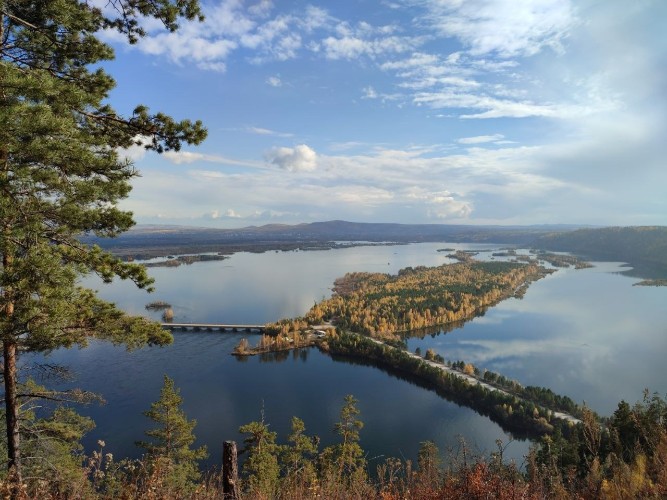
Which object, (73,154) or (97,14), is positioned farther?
(97,14)

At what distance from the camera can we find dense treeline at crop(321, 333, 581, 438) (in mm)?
25094

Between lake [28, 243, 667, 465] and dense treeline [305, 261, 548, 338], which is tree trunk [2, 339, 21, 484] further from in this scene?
dense treeline [305, 261, 548, 338]

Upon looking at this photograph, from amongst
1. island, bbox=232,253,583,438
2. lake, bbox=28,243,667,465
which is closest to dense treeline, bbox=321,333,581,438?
island, bbox=232,253,583,438

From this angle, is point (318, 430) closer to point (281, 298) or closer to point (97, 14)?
point (97, 14)

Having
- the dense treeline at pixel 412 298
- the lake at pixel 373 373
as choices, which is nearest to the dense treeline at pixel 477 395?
the lake at pixel 373 373

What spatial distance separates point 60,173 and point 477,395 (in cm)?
2992

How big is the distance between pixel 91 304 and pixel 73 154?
7.03 feet

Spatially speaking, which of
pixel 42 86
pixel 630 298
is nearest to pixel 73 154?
pixel 42 86

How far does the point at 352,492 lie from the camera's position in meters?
5.14

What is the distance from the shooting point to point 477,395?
2936cm

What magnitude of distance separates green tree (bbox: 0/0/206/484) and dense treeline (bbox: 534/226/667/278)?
393 ft

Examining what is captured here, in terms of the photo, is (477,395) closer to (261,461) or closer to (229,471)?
(261,461)

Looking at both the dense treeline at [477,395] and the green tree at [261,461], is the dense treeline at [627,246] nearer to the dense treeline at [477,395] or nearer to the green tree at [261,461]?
the dense treeline at [477,395]

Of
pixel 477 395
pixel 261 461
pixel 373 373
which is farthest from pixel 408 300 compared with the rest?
pixel 261 461
